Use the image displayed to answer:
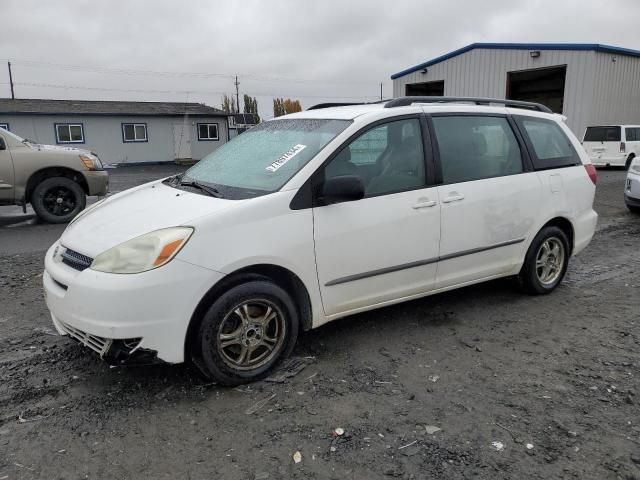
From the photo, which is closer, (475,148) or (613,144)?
(475,148)

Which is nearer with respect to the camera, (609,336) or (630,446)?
(630,446)

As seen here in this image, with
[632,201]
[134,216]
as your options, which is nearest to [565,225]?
[134,216]

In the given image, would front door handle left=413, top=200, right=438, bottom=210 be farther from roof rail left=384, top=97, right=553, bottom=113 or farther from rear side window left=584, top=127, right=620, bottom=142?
rear side window left=584, top=127, right=620, bottom=142

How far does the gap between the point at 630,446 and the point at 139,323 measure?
2.63m

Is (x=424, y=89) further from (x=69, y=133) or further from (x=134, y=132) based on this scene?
(x=69, y=133)

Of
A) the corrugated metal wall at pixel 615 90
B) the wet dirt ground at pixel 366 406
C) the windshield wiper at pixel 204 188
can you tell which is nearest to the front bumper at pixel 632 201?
the wet dirt ground at pixel 366 406

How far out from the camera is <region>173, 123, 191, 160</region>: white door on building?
3169 cm

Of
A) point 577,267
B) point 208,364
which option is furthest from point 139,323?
point 577,267

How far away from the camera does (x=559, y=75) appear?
2480 cm

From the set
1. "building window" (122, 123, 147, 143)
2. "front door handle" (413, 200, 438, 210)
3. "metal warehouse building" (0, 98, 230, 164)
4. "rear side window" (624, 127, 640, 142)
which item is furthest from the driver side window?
"building window" (122, 123, 147, 143)

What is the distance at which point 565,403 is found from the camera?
10.1ft

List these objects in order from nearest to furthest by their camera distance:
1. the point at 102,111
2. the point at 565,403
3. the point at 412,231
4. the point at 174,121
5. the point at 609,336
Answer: the point at 565,403 → the point at 412,231 → the point at 609,336 → the point at 102,111 → the point at 174,121

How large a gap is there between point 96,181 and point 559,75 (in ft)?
74.4

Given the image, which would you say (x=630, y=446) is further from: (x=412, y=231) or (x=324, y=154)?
(x=324, y=154)
